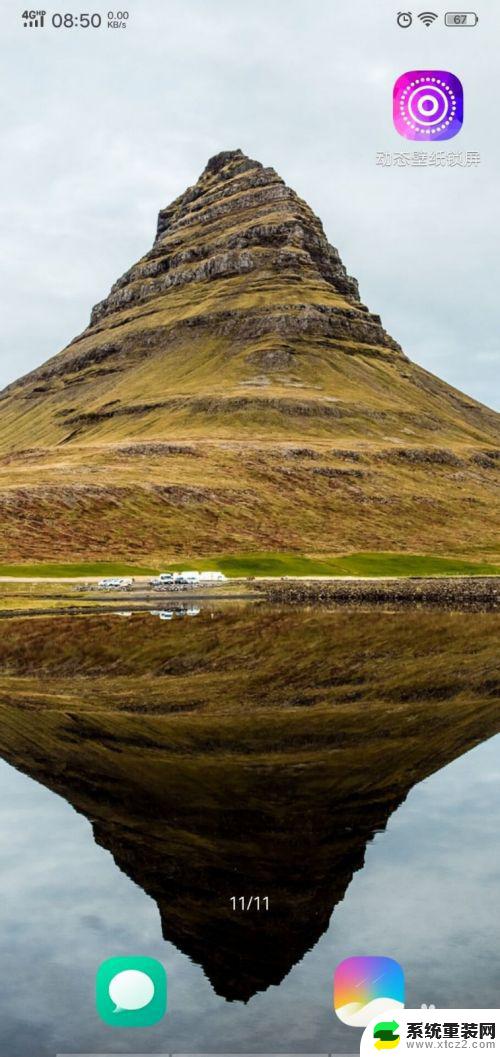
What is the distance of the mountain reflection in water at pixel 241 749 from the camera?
15.4m

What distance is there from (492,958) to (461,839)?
20.7 ft

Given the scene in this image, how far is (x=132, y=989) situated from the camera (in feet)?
33.5

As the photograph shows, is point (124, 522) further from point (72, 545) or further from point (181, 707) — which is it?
point (181, 707)

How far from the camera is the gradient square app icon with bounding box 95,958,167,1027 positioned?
33.3 ft

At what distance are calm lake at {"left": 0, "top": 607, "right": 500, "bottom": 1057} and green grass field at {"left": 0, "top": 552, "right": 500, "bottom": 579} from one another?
79133 millimetres

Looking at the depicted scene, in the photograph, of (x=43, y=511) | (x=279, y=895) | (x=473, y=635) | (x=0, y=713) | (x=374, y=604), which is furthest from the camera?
(x=43, y=511)

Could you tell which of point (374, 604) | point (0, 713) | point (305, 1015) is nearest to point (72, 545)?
point (374, 604)

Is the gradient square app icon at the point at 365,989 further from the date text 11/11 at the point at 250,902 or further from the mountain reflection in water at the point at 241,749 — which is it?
the date text 11/11 at the point at 250,902

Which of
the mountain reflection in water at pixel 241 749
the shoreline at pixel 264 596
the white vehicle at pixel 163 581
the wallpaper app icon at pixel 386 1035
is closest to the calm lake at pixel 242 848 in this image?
the mountain reflection in water at pixel 241 749

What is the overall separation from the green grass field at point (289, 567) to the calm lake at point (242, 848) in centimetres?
7913

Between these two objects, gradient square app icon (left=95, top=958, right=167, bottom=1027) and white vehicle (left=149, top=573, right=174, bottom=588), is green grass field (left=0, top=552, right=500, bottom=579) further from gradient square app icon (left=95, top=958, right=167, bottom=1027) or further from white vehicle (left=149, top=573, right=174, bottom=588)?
gradient square app icon (left=95, top=958, right=167, bottom=1027)

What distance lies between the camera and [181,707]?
3497 cm

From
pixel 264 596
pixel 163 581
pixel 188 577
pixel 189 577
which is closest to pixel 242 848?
pixel 264 596

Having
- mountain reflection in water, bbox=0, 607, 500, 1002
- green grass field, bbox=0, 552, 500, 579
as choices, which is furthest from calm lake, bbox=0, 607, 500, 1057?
green grass field, bbox=0, 552, 500, 579
